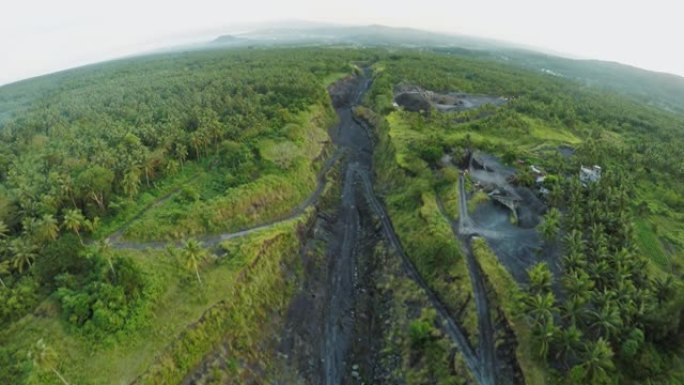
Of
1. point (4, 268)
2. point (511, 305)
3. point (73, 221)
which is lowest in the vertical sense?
point (511, 305)

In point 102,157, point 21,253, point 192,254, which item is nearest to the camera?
point 192,254

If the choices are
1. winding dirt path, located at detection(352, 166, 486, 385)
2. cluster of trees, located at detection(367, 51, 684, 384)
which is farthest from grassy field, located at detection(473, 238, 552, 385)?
winding dirt path, located at detection(352, 166, 486, 385)

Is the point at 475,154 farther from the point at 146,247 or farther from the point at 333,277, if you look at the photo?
the point at 146,247

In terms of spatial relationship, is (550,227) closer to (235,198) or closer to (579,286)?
(579,286)

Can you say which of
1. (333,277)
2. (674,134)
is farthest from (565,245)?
(674,134)

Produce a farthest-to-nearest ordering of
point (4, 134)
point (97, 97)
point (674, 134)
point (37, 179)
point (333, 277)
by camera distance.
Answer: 1. point (97, 97)
2. point (674, 134)
3. point (4, 134)
4. point (37, 179)
5. point (333, 277)

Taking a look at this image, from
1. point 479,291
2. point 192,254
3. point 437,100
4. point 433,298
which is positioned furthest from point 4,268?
point 437,100
